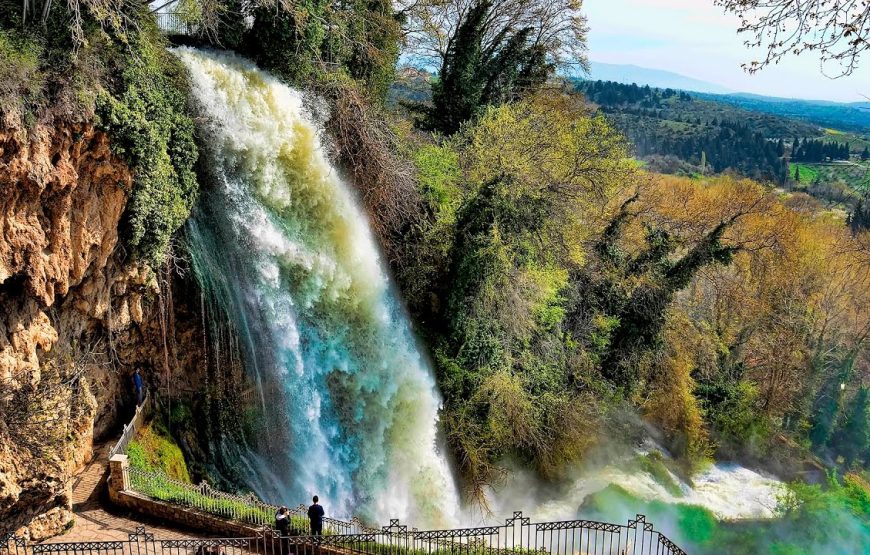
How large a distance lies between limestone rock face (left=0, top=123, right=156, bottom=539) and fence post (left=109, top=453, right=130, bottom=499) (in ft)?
2.25

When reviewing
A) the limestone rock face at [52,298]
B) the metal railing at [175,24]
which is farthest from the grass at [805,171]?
the limestone rock face at [52,298]

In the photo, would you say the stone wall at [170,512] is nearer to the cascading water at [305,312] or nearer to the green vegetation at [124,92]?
the cascading water at [305,312]

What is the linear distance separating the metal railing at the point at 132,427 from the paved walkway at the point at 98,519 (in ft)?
1.77

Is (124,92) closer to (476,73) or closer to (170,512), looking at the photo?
(170,512)

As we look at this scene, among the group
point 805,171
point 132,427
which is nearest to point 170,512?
point 132,427

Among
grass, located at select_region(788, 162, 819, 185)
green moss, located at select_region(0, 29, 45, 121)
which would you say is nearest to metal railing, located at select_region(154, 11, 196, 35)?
green moss, located at select_region(0, 29, 45, 121)

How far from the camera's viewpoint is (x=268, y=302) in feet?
43.8

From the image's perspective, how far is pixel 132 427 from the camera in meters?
12.4

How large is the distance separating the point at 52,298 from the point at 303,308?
5033 millimetres

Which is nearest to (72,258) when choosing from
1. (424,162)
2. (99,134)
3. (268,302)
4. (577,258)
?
(99,134)

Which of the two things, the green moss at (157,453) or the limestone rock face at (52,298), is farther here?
the green moss at (157,453)

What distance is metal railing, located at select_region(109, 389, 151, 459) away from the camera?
1165 centimetres

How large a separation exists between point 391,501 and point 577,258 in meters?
8.64

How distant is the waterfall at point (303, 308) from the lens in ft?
42.6
